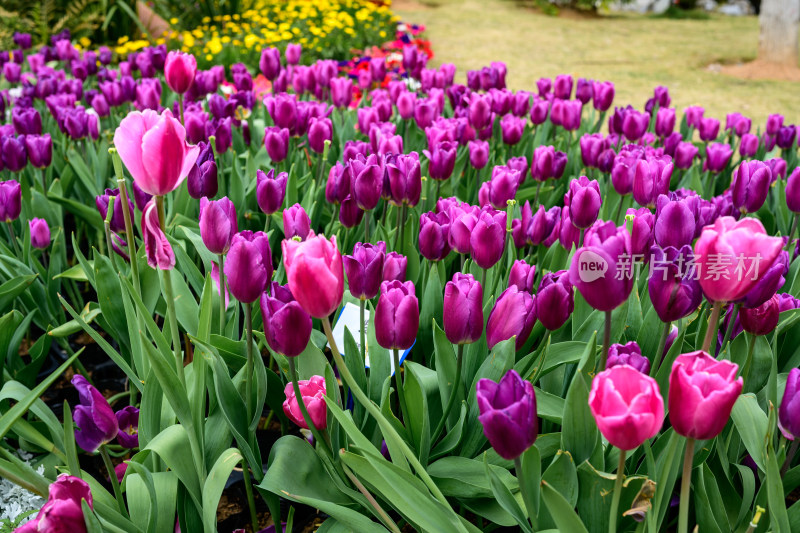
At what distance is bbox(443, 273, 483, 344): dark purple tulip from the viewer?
1300 millimetres

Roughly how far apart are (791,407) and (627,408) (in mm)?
494

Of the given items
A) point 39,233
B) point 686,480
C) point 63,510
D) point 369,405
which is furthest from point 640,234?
point 39,233

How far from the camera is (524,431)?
1.00m

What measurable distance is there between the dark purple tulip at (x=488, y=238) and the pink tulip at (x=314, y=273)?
1.81 feet

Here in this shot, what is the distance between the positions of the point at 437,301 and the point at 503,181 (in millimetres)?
489

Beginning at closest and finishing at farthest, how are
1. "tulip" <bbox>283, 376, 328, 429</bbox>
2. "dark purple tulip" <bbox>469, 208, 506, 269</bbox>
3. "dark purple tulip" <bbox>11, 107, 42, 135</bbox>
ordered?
1. "tulip" <bbox>283, 376, 328, 429</bbox>
2. "dark purple tulip" <bbox>469, 208, 506, 269</bbox>
3. "dark purple tulip" <bbox>11, 107, 42, 135</bbox>

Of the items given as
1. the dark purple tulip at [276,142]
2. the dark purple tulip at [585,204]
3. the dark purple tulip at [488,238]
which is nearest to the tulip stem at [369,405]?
the dark purple tulip at [488,238]

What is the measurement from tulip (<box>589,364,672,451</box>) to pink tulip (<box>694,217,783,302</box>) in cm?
24

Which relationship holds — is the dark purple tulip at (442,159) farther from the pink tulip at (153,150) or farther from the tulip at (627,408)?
the tulip at (627,408)

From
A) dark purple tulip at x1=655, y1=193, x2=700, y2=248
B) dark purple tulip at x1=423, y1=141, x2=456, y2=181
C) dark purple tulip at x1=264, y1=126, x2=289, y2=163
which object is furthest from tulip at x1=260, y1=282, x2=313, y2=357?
dark purple tulip at x1=264, y1=126, x2=289, y2=163

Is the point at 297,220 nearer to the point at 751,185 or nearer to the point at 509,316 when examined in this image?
the point at 509,316

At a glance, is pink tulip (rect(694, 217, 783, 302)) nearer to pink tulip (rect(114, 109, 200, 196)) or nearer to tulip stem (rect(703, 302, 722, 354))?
tulip stem (rect(703, 302, 722, 354))

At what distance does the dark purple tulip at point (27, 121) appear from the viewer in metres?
2.81

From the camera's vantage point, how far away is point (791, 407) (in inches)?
46.9
